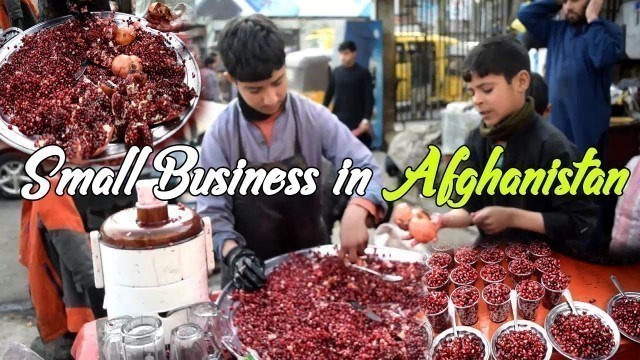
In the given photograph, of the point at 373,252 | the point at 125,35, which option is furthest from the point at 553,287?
the point at 125,35

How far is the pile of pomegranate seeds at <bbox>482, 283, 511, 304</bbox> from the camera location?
152cm

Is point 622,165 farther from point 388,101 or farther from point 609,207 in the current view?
point 388,101

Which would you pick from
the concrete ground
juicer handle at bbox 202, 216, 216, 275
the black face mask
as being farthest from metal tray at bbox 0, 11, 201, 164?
the concrete ground

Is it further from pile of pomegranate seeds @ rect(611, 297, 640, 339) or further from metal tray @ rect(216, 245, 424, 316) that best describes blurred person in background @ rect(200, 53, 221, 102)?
pile of pomegranate seeds @ rect(611, 297, 640, 339)

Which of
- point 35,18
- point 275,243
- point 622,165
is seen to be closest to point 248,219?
point 275,243

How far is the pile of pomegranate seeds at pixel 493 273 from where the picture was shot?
1.61 meters

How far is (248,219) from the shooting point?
5.53 feet

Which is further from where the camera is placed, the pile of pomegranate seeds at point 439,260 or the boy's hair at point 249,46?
the pile of pomegranate seeds at point 439,260

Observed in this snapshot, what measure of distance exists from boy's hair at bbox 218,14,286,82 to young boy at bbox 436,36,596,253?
0.57 meters

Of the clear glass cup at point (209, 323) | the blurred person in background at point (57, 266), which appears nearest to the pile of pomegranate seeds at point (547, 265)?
the clear glass cup at point (209, 323)

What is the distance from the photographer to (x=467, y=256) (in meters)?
1.67

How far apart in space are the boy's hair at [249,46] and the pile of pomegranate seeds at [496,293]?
0.88 m

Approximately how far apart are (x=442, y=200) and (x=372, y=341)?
447 mm

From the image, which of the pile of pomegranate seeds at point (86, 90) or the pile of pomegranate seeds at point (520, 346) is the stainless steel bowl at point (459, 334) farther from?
the pile of pomegranate seeds at point (86, 90)
